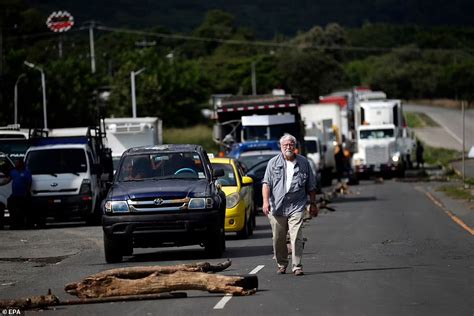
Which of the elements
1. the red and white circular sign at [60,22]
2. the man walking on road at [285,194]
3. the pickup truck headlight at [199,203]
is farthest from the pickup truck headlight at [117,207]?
the red and white circular sign at [60,22]

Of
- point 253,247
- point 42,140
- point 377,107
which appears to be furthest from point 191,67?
point 253,247

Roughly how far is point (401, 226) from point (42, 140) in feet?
34.3

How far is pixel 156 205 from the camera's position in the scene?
20.8 meters

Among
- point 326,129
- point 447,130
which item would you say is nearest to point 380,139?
point 326,129

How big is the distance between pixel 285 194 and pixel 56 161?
15730 millimetres

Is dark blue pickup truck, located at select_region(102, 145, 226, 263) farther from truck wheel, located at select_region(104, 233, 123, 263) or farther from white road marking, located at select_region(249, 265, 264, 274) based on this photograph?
white road marking, located at select_region(249, 265, 264, 274)

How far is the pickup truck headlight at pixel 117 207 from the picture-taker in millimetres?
20891

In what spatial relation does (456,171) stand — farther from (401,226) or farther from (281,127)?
(401,226)

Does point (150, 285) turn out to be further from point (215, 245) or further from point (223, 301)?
point (215, 245)

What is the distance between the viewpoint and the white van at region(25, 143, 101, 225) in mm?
32594

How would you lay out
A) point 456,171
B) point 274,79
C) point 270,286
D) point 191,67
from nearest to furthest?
point 270,286
point 456,171
point 191,67
point 274,79

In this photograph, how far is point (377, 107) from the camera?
2613 inches

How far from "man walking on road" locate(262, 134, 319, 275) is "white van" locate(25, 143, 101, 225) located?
1445 cm

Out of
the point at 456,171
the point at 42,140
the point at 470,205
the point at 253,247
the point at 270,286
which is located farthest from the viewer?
the point at 456,171
